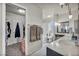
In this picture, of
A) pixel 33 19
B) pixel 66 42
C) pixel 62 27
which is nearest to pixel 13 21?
pixel 33 19

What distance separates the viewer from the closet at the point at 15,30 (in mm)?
1677

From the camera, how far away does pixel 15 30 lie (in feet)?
5.65

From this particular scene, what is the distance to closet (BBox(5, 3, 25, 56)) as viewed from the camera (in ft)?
5.50

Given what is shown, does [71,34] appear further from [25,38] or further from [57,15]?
[25,38]

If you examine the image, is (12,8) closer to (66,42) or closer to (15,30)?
(15,30)

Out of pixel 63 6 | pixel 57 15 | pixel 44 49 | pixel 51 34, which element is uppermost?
pixel 63 6

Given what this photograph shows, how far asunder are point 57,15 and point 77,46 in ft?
1.85

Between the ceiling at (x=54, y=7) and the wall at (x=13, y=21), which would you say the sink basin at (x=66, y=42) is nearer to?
the ceiling at (x=54, y=7)

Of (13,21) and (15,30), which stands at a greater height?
(13,21)

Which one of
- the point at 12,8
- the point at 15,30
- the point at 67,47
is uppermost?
the point at 12,8

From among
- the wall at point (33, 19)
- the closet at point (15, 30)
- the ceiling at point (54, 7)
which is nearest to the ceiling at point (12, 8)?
the closet at point (15, 30)

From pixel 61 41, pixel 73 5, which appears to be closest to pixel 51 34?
pixel 61 41

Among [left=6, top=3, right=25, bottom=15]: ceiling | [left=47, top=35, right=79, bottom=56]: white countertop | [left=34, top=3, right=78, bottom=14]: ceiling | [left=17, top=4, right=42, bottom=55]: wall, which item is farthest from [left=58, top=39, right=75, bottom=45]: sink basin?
[left=6, top=3, right=25, bottom=15]: ceiling

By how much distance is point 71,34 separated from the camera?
5.65ft
